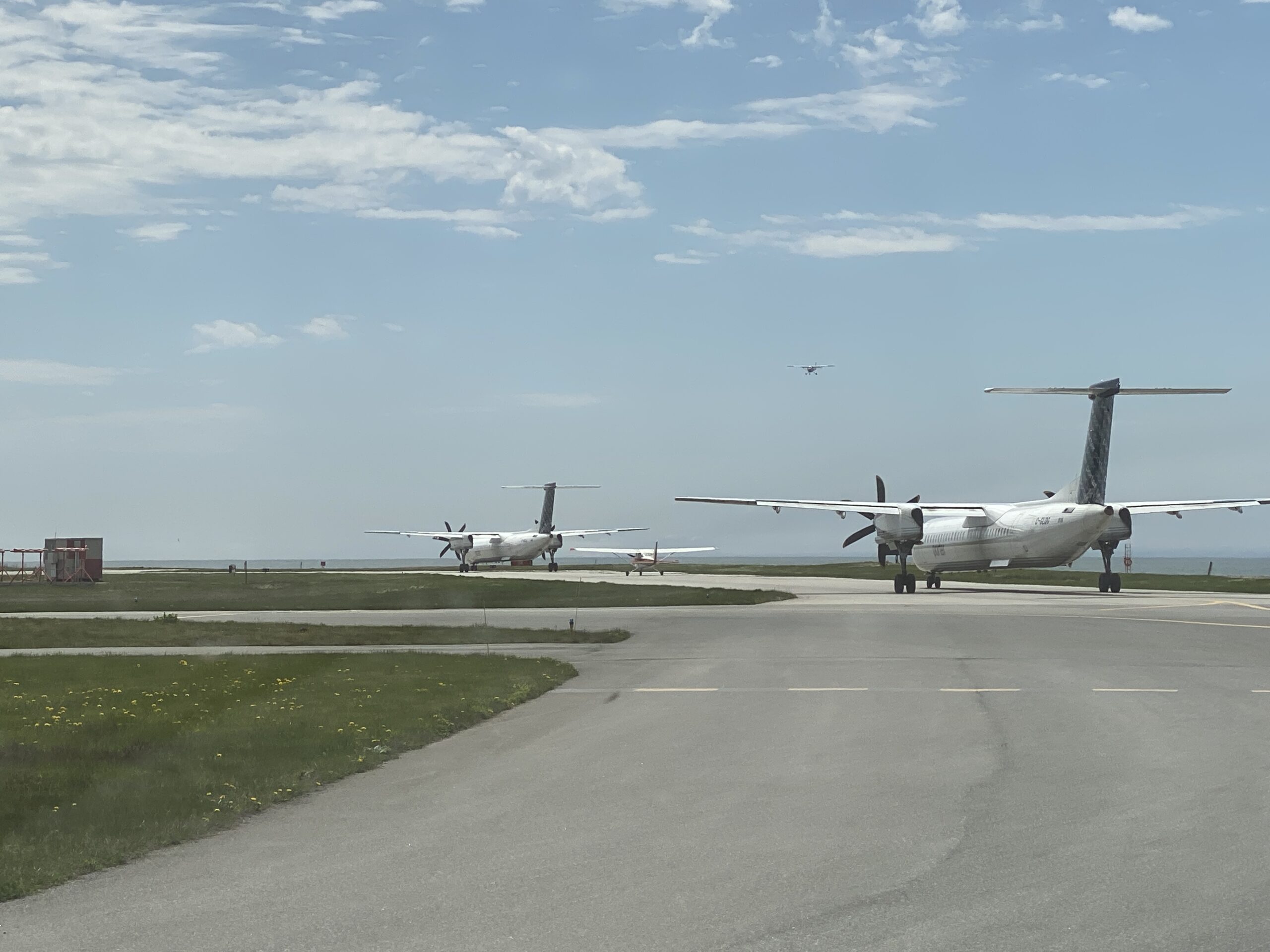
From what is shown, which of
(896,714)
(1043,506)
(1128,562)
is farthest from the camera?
(1128,562)

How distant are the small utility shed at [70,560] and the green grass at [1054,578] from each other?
141 feet

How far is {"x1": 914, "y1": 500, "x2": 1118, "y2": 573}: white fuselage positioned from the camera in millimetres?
54625

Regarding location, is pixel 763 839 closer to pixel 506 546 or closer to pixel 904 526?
pixel 904 526

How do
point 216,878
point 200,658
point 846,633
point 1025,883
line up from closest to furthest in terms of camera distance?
point 1025,883, point 216,878, point 200,658, point 846,633

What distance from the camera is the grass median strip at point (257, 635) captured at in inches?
1237

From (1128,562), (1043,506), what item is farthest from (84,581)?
(1128,562)

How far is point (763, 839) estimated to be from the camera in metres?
9.41

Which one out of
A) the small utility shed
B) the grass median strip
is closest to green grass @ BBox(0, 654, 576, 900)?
the grass median strip

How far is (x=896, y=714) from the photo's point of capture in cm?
1678

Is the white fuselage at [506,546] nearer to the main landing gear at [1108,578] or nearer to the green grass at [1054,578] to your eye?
the green grass at [1054,578]

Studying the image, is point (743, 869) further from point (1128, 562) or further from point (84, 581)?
point (1128, 562)

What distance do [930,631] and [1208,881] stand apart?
82.2 feet

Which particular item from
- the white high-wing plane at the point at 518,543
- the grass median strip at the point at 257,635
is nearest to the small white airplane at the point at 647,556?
the white high-wing plane at the point at 518,543

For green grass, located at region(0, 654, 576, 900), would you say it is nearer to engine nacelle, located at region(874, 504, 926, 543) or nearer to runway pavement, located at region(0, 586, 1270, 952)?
runway pavement, located at region(0, 586, 1270, 952)
